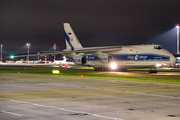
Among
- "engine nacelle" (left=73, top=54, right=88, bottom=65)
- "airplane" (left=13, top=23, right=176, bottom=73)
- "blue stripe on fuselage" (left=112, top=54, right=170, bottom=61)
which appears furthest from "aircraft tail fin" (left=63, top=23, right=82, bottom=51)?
"blue stripe on fuselage" (left=112, top=54, right=170, bottom=61)

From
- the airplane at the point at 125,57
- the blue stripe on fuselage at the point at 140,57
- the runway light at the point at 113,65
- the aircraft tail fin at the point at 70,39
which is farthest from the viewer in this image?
the aircraft tail fin at the point at 70,39

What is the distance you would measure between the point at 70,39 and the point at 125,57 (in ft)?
46.2

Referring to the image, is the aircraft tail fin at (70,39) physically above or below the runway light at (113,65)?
above

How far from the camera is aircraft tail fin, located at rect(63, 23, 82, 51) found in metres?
55.5

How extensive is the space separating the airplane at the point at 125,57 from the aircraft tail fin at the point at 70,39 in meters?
3.12

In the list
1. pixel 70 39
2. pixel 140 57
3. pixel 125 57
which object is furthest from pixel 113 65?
pixel 70 39

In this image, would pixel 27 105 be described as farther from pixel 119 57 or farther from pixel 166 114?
pixel 119 57

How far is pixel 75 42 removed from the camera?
182 feet

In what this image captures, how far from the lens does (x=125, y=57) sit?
46.6 m

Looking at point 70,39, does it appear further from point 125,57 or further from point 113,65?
point 125,57

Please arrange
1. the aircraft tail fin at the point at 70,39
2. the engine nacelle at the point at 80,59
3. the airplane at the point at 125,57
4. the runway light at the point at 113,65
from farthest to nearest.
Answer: the aircraft tail fin at the point at 70,39
the engine nacelle at the point at 80,59
the runway light at the point at 113,65
the airplane at the point at 125,57

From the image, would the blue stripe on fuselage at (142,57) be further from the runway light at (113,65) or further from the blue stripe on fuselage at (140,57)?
the runway light at (113,65)

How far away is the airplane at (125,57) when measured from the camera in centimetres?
4419

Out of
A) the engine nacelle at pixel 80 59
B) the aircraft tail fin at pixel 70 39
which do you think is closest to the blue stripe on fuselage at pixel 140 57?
the engine nacelle at pixel 80 59
